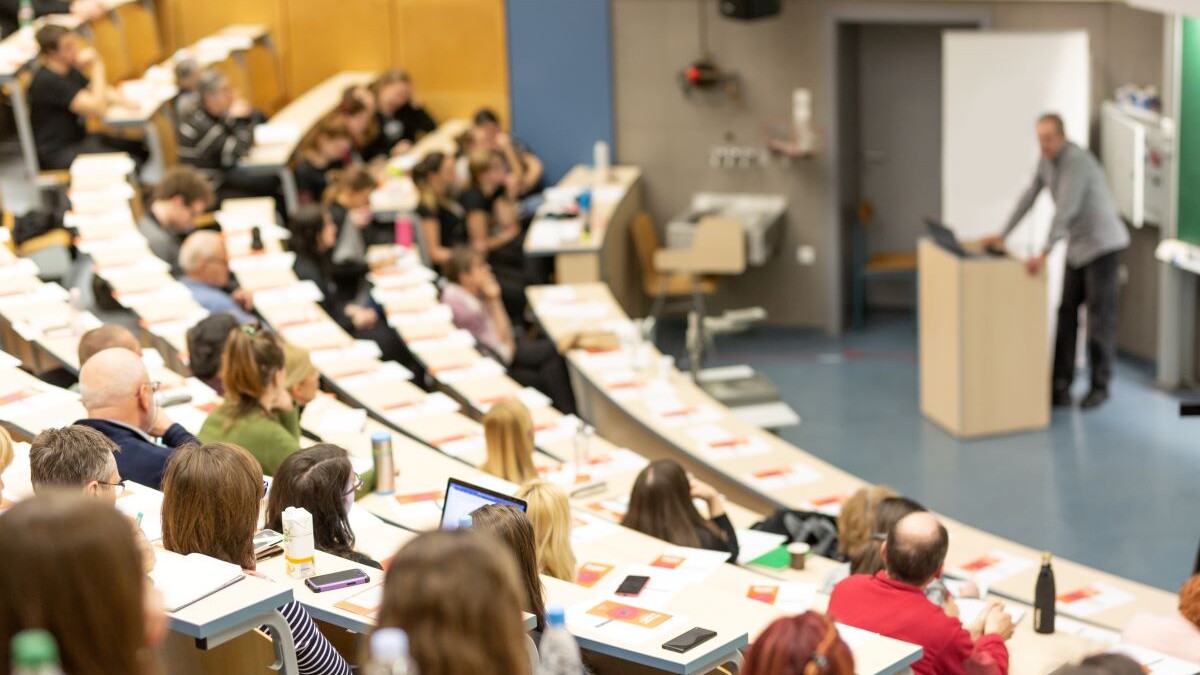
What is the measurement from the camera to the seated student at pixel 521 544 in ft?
11.9

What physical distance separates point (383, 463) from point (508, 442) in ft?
1.72

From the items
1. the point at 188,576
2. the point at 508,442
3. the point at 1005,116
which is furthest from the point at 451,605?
the point at 1005,116

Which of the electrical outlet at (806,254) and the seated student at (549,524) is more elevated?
the seated student at (549,524)

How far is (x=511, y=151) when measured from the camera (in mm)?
11281

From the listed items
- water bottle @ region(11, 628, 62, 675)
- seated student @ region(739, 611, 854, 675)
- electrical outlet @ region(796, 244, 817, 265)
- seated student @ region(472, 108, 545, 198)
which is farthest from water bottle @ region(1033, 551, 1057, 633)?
electrical outlet @ region(796, 244, 817, 265)

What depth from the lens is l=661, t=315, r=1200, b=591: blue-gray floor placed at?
24.9 feet

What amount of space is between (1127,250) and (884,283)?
2.42 m

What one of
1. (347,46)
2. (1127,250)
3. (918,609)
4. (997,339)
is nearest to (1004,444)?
(997,339)

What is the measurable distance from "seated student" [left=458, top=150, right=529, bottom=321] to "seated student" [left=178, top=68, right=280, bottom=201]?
1.40 m

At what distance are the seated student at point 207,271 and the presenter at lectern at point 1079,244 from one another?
4639 millimetres

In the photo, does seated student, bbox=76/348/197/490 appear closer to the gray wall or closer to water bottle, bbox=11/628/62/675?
water bottle, bbox=11/628/62/675

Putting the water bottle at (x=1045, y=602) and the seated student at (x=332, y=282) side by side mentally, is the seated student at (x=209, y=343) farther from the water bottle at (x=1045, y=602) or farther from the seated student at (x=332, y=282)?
the water bottle at (x=1045, y=602)

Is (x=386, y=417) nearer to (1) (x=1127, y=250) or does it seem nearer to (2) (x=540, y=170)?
(2) (x=540, y=170)

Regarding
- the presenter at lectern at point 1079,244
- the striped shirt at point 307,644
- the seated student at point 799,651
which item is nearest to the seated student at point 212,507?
the striped shirt at point 307,644
